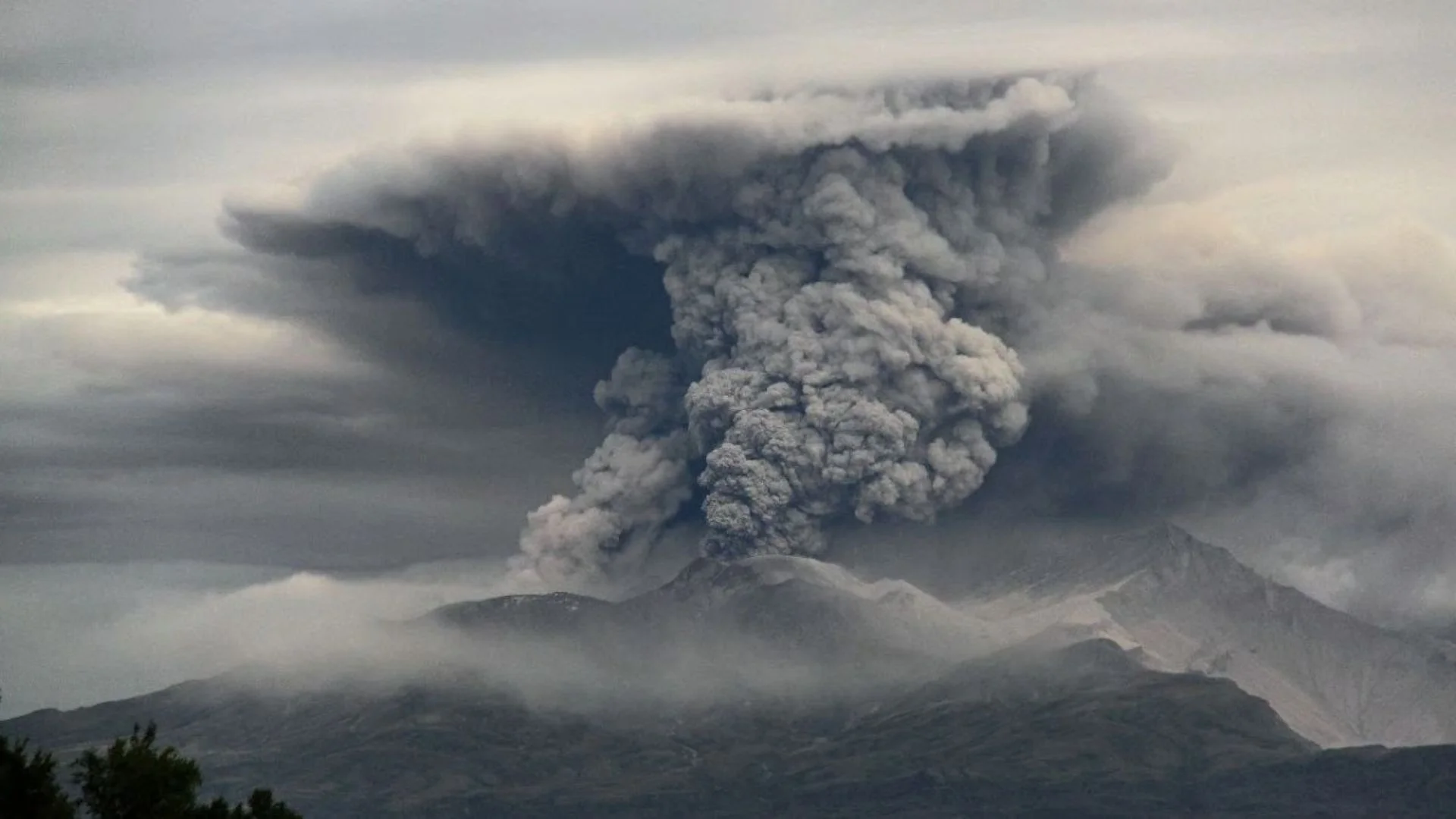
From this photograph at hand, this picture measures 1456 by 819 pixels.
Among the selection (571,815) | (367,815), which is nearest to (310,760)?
(367,815)

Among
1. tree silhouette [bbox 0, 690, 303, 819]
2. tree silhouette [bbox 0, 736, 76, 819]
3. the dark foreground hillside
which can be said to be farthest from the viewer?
the dark foreground hillside

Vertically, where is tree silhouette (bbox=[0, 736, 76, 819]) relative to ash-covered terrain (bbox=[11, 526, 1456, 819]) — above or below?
below

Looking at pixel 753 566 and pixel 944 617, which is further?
pixel 944 617

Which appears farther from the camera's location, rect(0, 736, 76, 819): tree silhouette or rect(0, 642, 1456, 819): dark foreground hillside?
rect(0, 642, 1456, 819): dark foreground hillside

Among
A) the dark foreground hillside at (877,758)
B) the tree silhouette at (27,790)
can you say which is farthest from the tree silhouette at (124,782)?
the dark foreground hillside at (877,758)

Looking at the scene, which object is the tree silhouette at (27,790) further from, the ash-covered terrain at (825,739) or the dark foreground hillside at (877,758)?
the dark foreground hillside at (877,758)

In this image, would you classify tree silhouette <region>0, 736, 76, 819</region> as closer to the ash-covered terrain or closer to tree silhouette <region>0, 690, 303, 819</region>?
tree silhouette <region>0, 690, 303, 819</region>

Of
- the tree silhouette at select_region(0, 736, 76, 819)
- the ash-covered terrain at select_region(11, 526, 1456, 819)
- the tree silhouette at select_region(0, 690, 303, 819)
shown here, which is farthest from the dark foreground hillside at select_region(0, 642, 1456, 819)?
the tree silhouette at select_region(0, 736, 76, 819)

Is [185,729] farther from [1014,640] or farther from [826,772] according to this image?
[1014,640]

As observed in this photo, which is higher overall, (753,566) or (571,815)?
(753,566)
